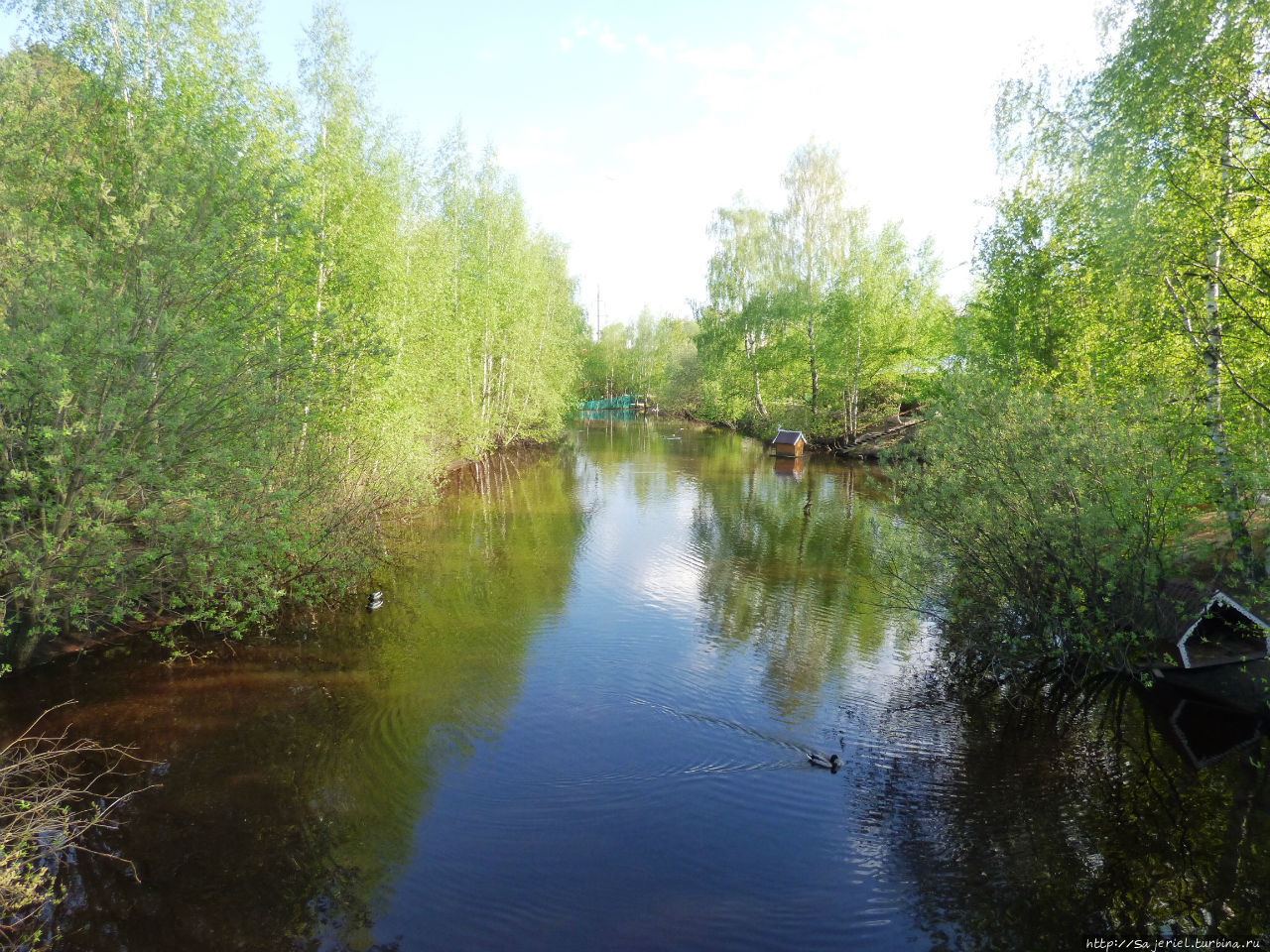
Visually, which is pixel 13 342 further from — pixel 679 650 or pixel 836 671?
pixel 836 671

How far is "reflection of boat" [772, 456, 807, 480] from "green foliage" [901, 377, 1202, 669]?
22.0m

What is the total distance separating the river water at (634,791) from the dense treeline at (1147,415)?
1.65 m

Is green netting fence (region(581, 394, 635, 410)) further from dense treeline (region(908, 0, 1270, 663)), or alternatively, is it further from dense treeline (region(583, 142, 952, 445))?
dense treeline (region(908, 0, 1270, 663))

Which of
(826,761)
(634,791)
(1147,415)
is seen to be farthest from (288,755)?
(1147,415)

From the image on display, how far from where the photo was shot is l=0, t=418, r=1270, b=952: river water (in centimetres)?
644

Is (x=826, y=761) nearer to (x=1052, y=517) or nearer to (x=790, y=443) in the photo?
(x=1052, y=517)

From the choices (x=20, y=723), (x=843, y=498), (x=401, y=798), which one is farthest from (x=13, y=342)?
(x=843, y=498)

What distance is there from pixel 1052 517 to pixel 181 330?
42.5 feet

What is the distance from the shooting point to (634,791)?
8.44 m

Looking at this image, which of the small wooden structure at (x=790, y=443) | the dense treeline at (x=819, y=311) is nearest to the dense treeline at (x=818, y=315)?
the dense treeline at (x=819, y=311)

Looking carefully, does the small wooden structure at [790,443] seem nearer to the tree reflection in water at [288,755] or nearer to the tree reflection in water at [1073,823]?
the tree reflection in water at [288,755]

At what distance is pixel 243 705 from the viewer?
396 inches

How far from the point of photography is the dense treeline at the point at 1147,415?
9.41 metres

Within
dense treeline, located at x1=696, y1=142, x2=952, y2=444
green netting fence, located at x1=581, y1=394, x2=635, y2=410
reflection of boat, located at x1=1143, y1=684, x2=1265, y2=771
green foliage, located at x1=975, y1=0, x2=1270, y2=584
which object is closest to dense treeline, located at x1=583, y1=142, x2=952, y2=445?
dense treeline, located at x1=696, y1=142, x2=952, y2=444
